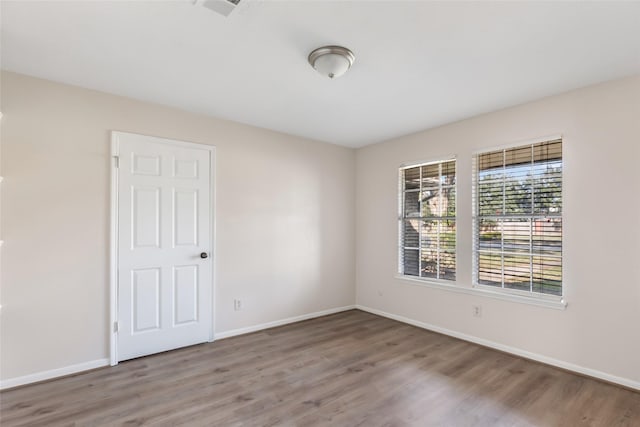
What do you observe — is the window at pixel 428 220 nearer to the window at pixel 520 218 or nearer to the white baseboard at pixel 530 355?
the window at pixel 520 218

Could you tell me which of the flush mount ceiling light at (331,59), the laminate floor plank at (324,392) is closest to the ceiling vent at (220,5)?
the flush mount ceiling light at (331,59)

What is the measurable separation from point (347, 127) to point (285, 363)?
2825mm

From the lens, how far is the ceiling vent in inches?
70.0

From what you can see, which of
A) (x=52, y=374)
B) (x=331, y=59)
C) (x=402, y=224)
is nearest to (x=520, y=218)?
(x=402, y=224)

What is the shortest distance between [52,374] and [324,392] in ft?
7.67

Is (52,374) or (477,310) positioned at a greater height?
(477,310)

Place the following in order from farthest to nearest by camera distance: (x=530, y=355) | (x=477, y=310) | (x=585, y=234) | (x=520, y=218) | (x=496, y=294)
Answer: (x=477, y=310) < (x=496, y=294) < (x=520, y=218) < (x=530, y=355) < (x=585, y=234)

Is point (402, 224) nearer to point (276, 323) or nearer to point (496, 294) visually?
point (496, 294)

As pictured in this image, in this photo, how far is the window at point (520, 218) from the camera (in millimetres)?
3055

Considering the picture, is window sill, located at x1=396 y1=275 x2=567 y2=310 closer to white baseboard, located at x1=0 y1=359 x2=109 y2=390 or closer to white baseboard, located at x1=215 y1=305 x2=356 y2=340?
white baseboard, located at x1=215 y1=305 x2=356 y2=340

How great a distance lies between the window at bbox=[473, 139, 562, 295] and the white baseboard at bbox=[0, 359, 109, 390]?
397 centimetres

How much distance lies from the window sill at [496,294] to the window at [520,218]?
69mm

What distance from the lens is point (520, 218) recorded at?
10.7ft

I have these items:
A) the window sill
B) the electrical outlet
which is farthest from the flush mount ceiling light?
the electrical outlet
